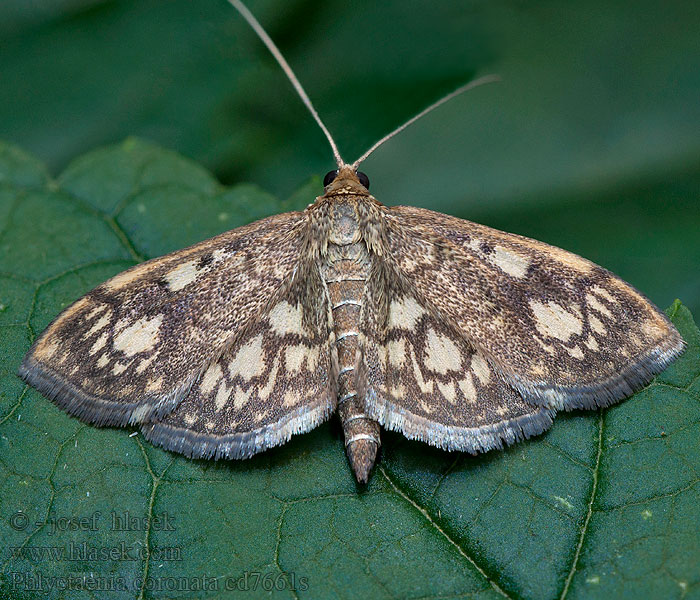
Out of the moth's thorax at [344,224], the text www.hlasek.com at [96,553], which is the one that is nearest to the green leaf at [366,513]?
the text www.hlasek.com at [96,553]

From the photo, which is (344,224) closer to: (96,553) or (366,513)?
(366,513)

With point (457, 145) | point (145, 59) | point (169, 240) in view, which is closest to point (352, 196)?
point (169, 240)

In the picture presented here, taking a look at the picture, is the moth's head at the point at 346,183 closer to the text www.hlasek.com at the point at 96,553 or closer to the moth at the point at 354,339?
the moth at the point at 354,339

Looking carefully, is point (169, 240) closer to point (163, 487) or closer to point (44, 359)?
point (44, 359)

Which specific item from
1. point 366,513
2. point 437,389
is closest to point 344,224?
point 437,389

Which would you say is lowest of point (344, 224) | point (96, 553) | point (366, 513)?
point (366, 513)

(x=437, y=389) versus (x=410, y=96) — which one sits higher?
(x=410, y=96)
